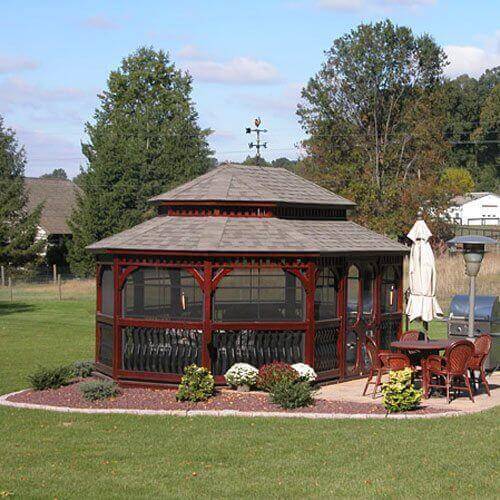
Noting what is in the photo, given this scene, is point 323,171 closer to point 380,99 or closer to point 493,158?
point 380,99

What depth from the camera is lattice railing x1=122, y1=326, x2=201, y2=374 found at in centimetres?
1622

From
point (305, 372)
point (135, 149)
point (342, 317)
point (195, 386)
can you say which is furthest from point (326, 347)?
point (135, 149)

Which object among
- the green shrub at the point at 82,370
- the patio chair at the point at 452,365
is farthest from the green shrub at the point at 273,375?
the green shrub at the point at 82,370

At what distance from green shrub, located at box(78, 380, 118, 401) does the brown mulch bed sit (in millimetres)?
101

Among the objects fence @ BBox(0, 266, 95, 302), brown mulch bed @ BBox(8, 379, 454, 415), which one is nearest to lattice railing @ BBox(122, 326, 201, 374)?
brown mulch bed @ BBox(8, 379, 454, 415)

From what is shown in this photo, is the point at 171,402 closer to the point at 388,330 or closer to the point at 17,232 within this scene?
the point at 388,330

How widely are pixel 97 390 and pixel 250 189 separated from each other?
521 centimetres

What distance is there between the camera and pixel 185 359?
53.3 feet

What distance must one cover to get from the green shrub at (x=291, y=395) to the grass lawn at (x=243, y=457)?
0.86 metres

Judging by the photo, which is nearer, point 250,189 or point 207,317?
point 207,317

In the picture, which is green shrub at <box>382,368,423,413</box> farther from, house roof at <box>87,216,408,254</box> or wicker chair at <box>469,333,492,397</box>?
house roof at <box>87,216,408,254</box>

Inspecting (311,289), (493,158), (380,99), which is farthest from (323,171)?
(493,158)

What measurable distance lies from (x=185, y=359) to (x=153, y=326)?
0.81 metres

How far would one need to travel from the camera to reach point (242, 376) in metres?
15.7
